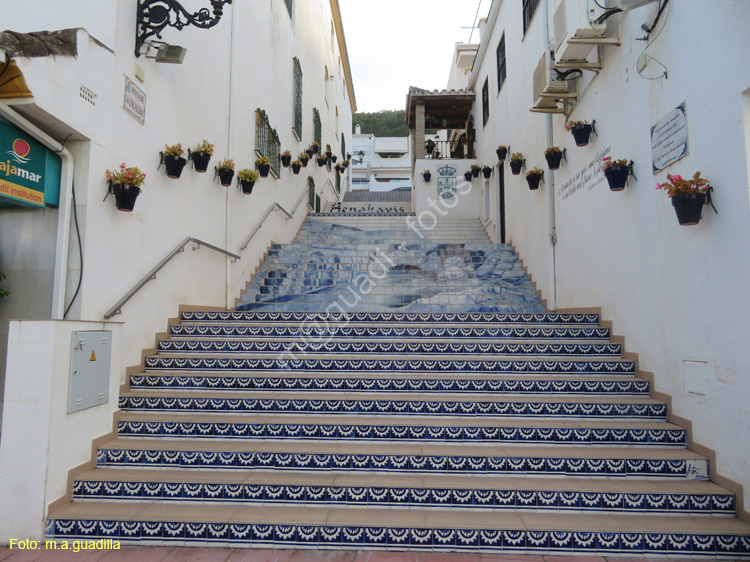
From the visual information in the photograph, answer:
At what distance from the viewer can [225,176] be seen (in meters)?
6.04

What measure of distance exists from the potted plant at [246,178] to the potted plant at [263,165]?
23.5 inches

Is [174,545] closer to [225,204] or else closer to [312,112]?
[225,204]

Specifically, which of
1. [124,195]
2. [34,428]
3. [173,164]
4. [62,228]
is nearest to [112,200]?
[124,195]

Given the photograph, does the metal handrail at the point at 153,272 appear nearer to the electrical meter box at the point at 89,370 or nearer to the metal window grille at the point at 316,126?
the electrical meter box at the point at 89,370

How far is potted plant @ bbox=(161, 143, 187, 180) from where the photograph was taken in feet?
15.6

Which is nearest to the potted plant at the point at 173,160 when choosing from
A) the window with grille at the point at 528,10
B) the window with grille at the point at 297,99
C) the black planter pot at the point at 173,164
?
the black planter pot at the point at 173,164

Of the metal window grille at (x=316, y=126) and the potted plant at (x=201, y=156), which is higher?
the metal window grille at (x=316, y=126)

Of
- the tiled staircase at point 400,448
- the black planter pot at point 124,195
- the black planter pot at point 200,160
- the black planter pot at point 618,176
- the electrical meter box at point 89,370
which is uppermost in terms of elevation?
the black planter pot at point 200,160

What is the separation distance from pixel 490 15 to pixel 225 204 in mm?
7900

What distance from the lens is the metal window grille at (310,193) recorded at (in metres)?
11.9

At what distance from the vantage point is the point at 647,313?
4113 millimetres

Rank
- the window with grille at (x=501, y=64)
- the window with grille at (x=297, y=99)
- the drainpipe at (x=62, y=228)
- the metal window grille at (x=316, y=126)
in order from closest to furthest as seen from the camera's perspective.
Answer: the drainpipe at (x=62, y=228)
the window with grille at (x=501, y=64)
the window with grille at (x=297, y=99)
the metal window grille at (x=316, y=126)

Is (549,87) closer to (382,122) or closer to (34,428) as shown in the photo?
(34,428)

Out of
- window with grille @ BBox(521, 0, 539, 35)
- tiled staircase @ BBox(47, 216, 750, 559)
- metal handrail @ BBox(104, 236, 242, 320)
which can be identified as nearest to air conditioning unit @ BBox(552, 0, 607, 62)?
window with grille @ BBox(521, 0, 539, 35)
